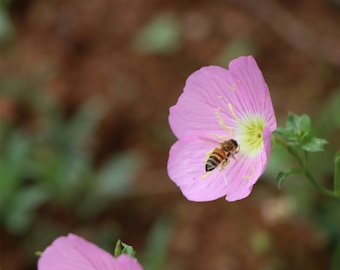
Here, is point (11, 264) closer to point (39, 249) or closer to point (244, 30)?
point (39, 249)

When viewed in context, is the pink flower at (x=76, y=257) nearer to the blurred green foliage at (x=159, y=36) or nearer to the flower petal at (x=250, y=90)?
the flower petal at (x=250, y=90)

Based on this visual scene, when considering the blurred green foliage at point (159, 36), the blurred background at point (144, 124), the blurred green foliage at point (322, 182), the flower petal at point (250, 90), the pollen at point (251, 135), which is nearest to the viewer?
the flower petal at point (250, 90)

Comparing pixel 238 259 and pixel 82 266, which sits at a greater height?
pixel 82 266

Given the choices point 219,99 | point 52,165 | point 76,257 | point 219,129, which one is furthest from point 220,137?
point 52,165

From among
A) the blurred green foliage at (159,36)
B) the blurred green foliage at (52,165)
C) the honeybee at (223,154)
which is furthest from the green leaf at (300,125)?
the blurred green foliage at (159,36)

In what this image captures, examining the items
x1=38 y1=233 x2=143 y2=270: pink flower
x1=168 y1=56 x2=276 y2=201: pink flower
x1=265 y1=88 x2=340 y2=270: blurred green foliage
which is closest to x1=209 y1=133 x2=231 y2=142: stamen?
x1=168 y1=56 x2=276 y2=201: pink flower

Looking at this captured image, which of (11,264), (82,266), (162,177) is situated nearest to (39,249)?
(11,264)
